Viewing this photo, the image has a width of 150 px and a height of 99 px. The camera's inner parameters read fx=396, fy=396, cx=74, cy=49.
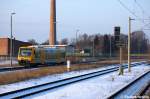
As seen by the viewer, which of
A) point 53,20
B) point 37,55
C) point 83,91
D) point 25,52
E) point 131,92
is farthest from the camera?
A: point 53,20

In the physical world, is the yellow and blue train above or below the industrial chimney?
below

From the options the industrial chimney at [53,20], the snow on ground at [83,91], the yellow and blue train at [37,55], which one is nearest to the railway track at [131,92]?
the snow on ground at [83,91]

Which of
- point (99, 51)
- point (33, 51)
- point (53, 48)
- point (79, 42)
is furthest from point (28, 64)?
point (79, 42)

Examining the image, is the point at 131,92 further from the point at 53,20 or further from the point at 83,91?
the point at 53,20

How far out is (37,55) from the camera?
182ft

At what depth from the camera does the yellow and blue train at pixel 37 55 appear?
54.4m

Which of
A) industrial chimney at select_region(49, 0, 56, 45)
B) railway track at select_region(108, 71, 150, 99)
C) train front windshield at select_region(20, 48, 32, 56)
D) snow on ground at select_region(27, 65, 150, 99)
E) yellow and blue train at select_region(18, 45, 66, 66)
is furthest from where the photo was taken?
industrial chimney at select_region(49, 0, 56, 45)

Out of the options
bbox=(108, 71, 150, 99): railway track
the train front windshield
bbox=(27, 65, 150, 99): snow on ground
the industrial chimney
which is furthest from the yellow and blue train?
bbox=(108, 71, 150, 99): railway track

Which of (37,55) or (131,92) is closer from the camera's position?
(131,92)

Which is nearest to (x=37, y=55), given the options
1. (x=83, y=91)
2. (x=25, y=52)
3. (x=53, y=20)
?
(x=25, y=52)

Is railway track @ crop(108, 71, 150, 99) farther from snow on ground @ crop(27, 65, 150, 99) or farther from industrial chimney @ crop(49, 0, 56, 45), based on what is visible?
industrial chimney @ crop(49, 0, 56, 45)

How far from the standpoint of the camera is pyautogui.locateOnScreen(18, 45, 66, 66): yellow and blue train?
179 ft

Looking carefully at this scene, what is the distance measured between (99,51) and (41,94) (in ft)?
416

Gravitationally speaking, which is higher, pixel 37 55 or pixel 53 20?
pixel 53 20
